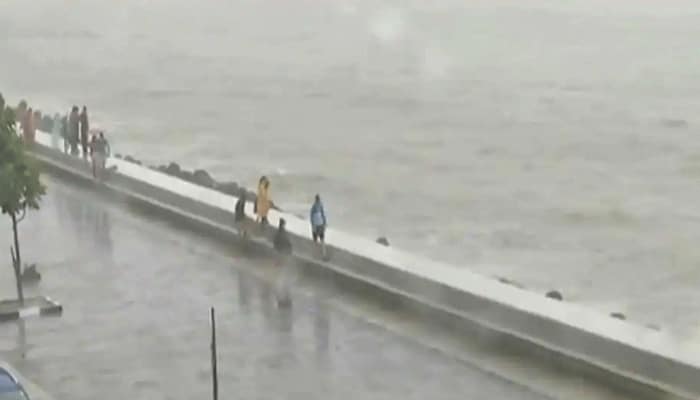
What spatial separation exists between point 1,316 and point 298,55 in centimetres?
6943

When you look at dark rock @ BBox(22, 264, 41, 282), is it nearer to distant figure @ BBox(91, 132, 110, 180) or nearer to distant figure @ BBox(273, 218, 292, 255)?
distant figure @ BBox(273, 218, 292, 255)

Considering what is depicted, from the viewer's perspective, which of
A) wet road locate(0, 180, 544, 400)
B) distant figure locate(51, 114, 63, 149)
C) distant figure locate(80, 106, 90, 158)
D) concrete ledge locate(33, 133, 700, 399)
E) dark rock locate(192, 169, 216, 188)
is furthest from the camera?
dark rock locate(192, 169, 216, 188)

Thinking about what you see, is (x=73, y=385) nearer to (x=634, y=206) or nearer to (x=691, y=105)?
(x=634, y=206)

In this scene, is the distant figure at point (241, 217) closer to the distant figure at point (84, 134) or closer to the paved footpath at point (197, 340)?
the paved footpath at point (197, 340)

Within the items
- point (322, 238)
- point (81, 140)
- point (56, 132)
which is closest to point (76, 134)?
point (81, 140)

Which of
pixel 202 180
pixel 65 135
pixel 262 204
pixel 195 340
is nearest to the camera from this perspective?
pixel 195 340

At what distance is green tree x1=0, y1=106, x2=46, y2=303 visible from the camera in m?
13.8

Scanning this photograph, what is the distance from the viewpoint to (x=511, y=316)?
12.6m

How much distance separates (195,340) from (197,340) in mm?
17

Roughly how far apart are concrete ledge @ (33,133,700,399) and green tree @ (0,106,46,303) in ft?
9.18

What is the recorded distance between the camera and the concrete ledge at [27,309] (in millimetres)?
13781

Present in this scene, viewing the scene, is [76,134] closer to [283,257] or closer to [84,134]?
[84,134]

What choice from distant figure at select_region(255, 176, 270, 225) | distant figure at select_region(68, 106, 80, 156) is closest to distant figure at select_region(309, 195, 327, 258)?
distant figure at select_region(255, 176, 270, 225)

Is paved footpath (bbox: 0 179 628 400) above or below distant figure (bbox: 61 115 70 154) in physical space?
below
